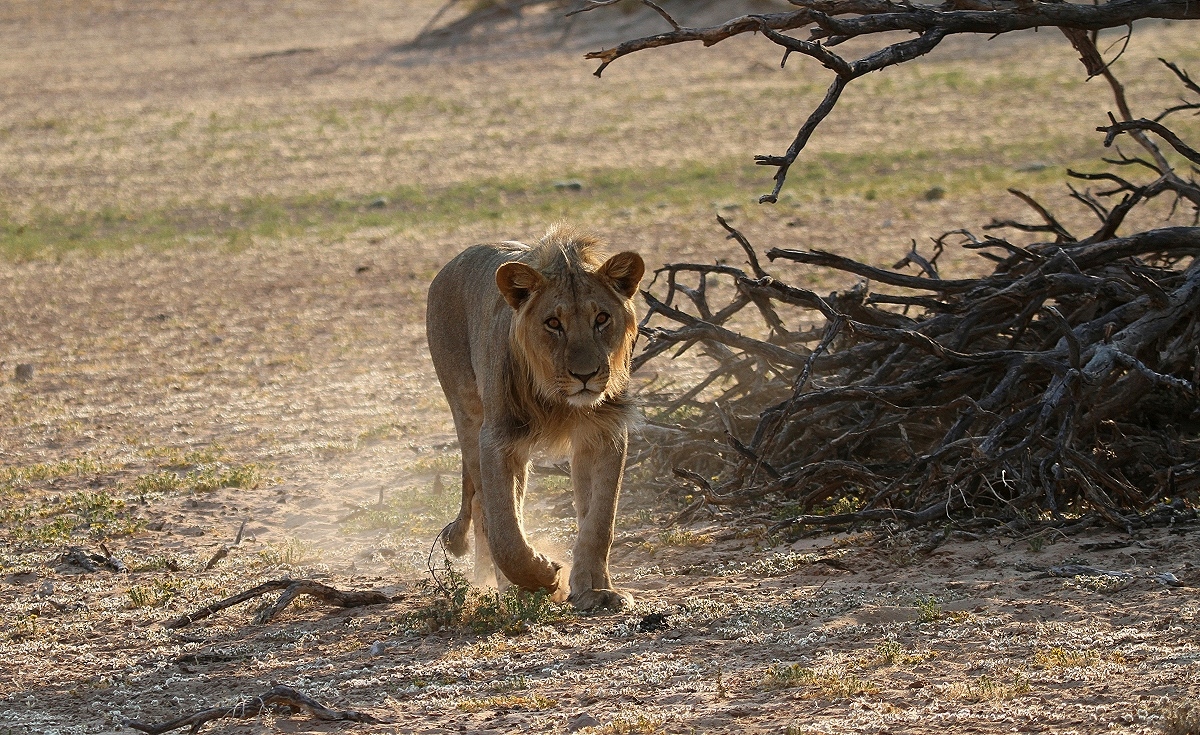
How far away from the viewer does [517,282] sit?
502 centimetres

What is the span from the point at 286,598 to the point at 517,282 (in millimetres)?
1591

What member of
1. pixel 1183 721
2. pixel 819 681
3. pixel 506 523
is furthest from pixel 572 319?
pixel 1183 721

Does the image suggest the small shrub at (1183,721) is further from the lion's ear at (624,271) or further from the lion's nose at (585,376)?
the lion's ear at (624,271)

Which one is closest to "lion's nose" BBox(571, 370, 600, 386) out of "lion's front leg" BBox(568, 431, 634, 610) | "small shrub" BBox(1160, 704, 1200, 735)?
"lion's front leg" BBox(568, 431, 634, 610)

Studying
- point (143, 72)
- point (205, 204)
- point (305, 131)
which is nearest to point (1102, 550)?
point (205, 204)

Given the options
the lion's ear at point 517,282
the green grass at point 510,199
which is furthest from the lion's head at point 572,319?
the green grass at point 510,199

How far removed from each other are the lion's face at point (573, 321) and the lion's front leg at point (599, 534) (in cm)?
31

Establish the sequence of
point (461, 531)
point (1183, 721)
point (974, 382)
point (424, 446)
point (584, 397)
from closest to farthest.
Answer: point (1183, 721)
point (584, 397)
point (461, 531)
point (974, 382)
point (424, 446)

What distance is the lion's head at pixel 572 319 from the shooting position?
16.2 feet

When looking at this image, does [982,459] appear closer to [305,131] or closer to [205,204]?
[205,204]

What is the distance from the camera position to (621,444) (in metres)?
5.36

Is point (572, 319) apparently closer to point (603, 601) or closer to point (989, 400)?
point (603, 601)

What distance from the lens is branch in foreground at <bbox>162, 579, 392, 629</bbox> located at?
5.42 m

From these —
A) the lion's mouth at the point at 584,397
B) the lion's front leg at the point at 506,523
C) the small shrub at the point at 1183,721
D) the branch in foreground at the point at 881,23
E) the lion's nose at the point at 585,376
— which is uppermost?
the branch in foreground at the point at 881,23
